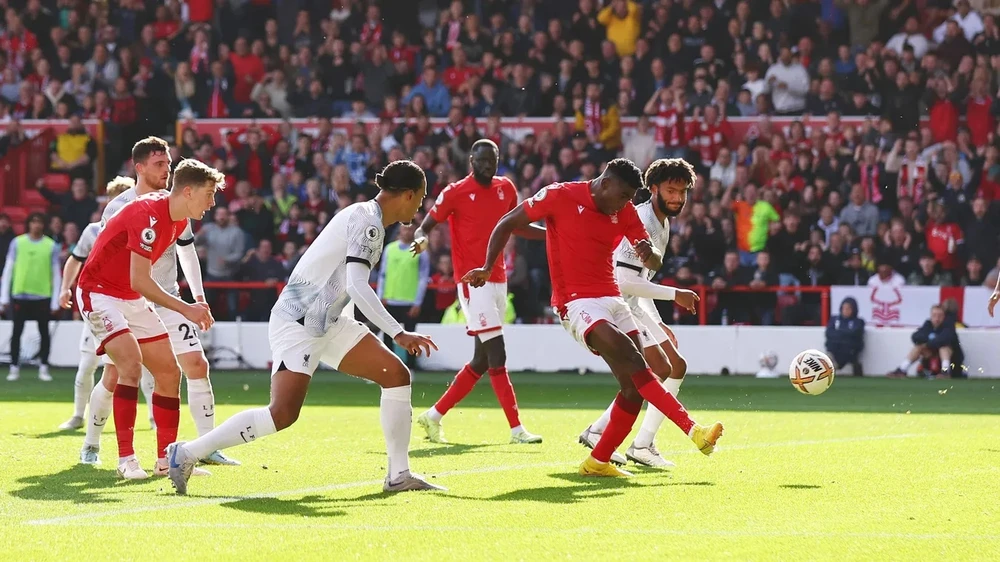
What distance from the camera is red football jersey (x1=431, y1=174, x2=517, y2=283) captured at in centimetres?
1310

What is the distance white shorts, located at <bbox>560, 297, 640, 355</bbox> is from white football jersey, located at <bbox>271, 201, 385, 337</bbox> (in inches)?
61.2

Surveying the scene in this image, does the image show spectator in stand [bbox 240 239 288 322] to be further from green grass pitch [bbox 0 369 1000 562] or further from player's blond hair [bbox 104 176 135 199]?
player's blond hair [bbox 104 176 135 199]

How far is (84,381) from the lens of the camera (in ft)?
43.9

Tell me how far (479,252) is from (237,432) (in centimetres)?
487

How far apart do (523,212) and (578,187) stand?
0.39 metres

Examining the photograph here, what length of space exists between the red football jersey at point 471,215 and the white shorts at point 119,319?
148 inches

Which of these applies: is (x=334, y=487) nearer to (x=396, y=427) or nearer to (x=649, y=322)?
(x=396, y=427)

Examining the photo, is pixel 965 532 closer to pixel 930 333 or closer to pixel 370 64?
pixel 930 333

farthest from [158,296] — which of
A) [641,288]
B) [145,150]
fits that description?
[641,288]

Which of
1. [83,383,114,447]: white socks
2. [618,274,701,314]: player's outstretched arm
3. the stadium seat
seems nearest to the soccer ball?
[618,274,701,314]: player's outstretched arm

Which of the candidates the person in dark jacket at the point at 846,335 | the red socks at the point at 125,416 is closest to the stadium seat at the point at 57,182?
the person in dark jacket at the point at 846,335

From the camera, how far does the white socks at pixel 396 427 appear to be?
881cm

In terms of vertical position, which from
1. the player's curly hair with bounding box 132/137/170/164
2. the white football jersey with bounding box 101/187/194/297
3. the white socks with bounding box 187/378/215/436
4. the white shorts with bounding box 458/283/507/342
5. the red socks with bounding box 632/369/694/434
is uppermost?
the player's curly hair with bounding box 132/137/170/164

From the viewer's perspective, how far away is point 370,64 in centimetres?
2706
